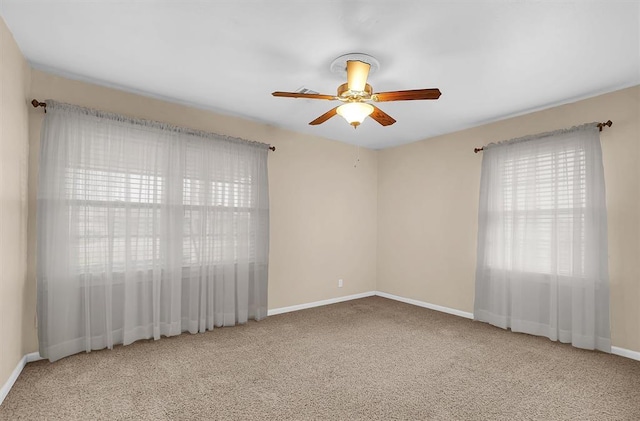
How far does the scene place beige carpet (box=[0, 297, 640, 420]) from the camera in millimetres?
2148

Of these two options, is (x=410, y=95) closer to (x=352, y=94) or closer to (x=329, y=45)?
(x=352, y=94)

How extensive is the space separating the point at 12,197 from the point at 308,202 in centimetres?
321

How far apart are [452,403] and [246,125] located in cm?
364

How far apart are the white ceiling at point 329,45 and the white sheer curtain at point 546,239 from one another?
63cm

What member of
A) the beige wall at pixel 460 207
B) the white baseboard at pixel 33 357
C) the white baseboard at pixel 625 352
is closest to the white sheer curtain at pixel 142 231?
the white baseboard at pixel 33 357

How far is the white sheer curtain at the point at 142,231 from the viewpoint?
2863mm

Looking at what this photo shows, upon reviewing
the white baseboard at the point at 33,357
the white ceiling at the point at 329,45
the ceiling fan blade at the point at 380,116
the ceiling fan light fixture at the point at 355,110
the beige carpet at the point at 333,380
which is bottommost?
the beige carpet at the point at 333,380

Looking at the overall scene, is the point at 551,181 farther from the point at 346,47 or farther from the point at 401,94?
the point at 346,47

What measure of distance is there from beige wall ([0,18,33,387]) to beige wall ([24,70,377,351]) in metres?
0.63

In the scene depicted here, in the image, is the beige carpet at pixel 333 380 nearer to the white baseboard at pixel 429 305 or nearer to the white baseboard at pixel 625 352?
the white baseboard at pixel 625 352

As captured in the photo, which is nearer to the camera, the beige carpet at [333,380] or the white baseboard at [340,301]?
the beige carpet at [333,380]

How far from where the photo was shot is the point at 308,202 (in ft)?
15.8

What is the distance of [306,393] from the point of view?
2363 millimetres

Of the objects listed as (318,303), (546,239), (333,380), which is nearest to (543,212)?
(546,239)
